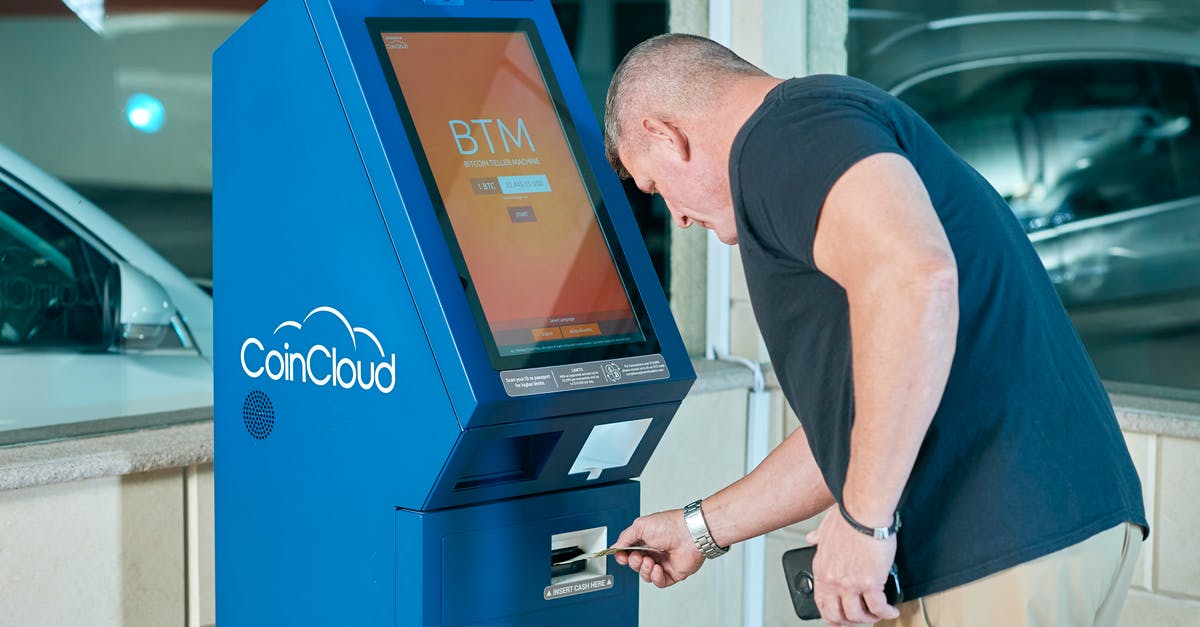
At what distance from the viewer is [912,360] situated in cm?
129

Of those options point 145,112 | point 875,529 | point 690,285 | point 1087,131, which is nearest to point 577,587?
point 875,529

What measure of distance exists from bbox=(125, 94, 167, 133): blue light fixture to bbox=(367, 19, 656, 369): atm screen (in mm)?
1434

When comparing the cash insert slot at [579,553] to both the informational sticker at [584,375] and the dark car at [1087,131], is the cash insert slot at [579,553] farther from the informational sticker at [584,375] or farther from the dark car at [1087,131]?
the dark car at [1087,131]

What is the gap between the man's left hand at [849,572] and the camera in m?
1.41

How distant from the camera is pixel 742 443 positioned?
3561 millimetres

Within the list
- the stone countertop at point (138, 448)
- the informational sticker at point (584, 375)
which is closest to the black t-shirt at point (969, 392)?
the informational sticker at point (584, 375)

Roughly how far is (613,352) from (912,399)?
54cm

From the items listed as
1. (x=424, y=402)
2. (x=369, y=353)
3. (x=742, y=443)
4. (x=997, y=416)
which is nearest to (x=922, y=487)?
(x=997, y=416)

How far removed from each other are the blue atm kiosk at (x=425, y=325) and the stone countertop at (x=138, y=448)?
47 centimetres

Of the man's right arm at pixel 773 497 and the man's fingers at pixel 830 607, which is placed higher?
the man's right arm at pixel 773 497

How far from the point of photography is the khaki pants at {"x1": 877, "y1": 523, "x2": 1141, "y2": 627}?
1446mm

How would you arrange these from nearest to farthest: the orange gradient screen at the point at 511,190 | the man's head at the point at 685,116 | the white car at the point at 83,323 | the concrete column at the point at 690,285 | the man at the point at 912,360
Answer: the man at the point at 912,360 → the man's head at the point at 685,116 → the orange gradient screen at the point at 511,190 → the white car at the point at 83,323 → the concrete column at the point at 690,285

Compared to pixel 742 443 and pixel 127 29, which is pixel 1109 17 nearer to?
pixel 742 443

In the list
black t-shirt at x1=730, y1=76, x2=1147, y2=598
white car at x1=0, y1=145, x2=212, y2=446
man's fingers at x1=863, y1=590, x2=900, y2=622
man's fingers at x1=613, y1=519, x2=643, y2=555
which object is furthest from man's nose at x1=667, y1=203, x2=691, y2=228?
white car at x1=0, y1=145, x2=212, y2=446
